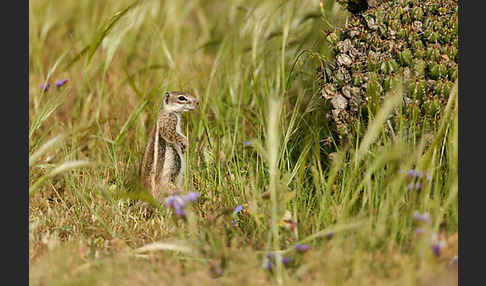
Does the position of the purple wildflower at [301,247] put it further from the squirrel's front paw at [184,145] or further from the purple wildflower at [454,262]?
the squirrel's front paw at [184,145]

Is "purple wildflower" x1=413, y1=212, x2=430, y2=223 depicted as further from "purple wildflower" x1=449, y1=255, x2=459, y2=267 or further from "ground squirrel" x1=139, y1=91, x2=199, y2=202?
"ground squirrel" x1=139, y1=91, x2=199, y2=202

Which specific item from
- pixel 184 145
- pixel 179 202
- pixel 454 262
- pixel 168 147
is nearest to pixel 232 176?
pixel 184 145

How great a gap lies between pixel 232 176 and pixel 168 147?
0.59 metres

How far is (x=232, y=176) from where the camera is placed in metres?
4.37

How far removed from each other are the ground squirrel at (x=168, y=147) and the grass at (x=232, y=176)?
0.17 meters

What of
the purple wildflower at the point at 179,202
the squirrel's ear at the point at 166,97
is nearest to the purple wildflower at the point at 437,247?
the purple wildflower at the point at 179,202

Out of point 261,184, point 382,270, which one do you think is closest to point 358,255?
point 382,270

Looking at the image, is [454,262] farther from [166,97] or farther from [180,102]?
[166,97]

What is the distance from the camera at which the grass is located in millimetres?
3107

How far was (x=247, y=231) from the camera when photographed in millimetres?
3754

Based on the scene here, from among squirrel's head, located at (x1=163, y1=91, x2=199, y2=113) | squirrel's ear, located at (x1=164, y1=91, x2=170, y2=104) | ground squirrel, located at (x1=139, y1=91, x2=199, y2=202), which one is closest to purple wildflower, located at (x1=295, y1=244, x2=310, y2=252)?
ground squirrel, located at (x1=139, y1=91, x2=199, y2=202)

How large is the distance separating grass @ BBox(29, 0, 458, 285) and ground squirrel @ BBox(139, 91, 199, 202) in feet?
0.55

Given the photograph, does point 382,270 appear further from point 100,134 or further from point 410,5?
point 100,134

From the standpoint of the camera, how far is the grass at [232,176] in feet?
10.2
